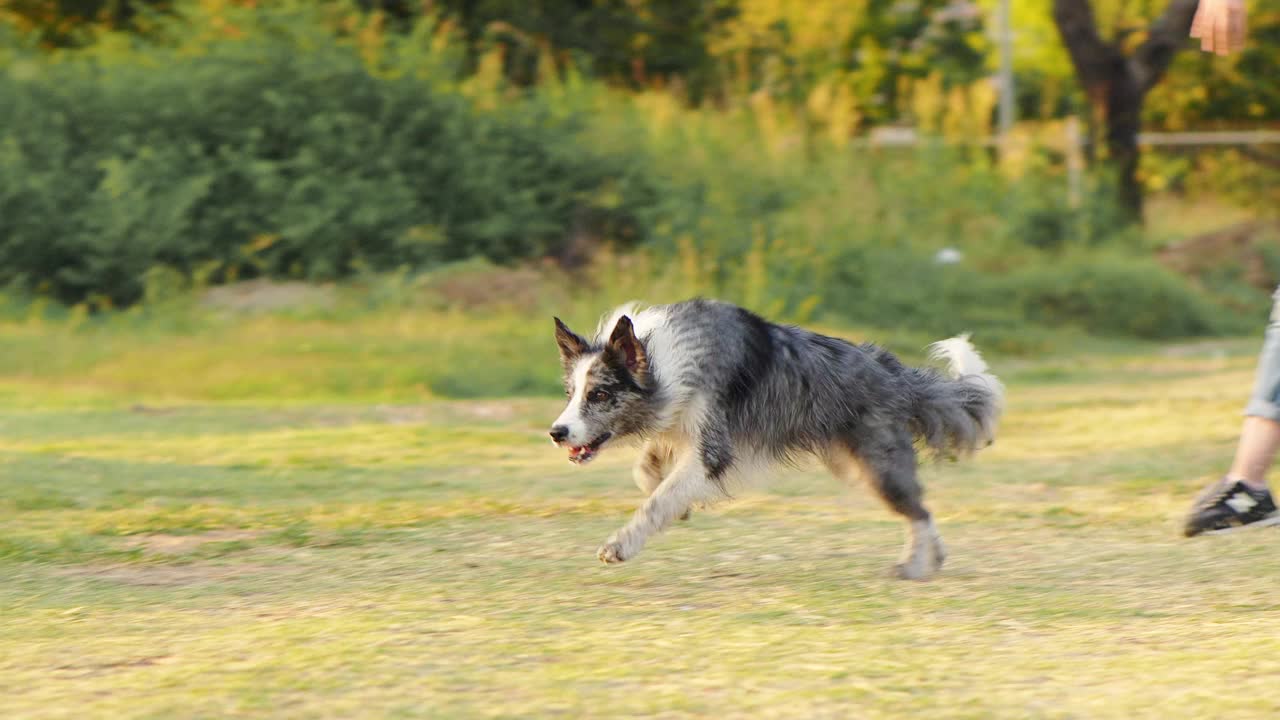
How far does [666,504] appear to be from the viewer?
6.13 meters

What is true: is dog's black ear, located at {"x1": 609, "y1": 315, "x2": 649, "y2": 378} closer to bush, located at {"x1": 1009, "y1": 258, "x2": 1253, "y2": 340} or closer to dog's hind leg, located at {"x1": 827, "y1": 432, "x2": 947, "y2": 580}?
dog's hind leg, located at {"x1": 827, "y1": 432, "x2": 947, "y2": 580}

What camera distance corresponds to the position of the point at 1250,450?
692 cm

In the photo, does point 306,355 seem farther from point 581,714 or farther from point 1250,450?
point 581,714

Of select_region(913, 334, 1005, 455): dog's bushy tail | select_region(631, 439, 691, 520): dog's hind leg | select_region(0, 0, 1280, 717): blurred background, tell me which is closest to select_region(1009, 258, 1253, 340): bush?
select_region(0, 0, 1280, 717): blurred background

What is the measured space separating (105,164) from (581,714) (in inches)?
570

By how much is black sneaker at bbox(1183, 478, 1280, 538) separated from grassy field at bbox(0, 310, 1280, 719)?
100 millimetres

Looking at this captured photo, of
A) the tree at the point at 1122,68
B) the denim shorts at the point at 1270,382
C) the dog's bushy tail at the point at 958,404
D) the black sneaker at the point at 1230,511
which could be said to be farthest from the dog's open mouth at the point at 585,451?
the tree at the point at 1122,68

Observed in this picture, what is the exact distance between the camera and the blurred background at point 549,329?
4.79m

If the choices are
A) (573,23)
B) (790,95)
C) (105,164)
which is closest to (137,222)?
(105,164)

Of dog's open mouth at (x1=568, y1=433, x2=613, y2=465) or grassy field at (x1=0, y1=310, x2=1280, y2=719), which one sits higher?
dog's open mouth at (x1=568, y1=433, x2=613, y2=465)

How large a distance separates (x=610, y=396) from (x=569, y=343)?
0.29 m

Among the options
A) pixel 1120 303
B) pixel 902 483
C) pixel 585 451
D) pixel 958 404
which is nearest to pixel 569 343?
pixel 585 451

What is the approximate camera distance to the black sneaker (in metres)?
6.86

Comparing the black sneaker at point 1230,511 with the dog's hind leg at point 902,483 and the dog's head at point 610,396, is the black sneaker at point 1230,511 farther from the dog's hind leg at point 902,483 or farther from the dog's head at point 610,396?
the dog's head at point 610,396
